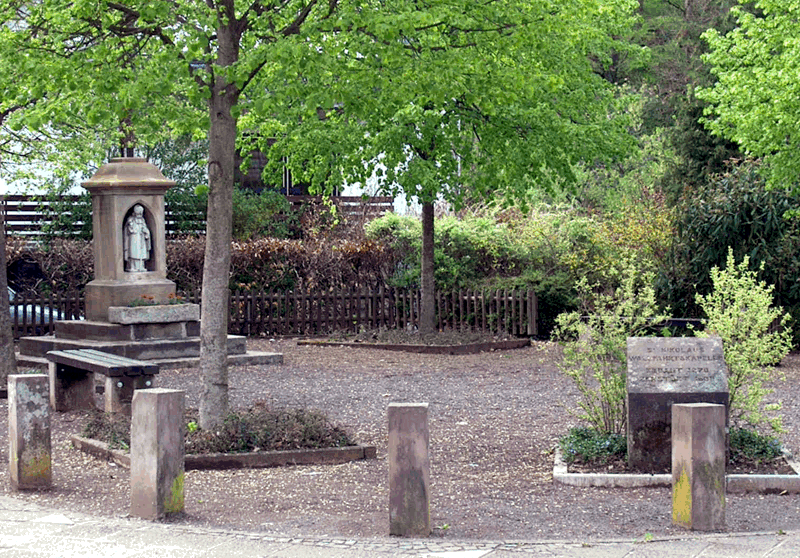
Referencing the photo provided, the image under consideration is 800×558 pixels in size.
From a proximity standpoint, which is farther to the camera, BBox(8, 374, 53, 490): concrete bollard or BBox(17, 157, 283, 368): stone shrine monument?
BBox(17, 157, 283, 368): stone shrine monument

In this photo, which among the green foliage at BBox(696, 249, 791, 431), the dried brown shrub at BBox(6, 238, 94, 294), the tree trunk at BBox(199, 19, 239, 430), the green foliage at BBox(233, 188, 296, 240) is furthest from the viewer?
the green foliage at BBox(233, 188, 296, 240)

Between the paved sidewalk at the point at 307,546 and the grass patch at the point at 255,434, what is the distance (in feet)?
6.67

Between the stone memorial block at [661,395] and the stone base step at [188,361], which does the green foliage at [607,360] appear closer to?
the stone memorial block at [661,395]

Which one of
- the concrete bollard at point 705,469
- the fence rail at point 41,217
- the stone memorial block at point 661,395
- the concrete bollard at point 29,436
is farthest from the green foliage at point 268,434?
the fence rail at point 41,217

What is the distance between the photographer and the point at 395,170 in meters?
18.0

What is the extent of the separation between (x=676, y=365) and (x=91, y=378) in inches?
248

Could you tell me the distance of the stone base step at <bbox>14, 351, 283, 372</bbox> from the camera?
578 inches

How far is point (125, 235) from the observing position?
15531 millimetres

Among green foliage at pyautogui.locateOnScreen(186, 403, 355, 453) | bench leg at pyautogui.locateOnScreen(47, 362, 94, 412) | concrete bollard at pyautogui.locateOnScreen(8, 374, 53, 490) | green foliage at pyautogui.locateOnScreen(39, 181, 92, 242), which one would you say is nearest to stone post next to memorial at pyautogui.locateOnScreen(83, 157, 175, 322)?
bench leg at pyautogui.locateOnScreen(47, 362, 94, 412)

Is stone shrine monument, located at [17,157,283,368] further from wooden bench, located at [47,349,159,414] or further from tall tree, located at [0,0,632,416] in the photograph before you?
tall tree, located at [0,0,632,416]

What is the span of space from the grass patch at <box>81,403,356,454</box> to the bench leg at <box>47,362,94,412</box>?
215 cm

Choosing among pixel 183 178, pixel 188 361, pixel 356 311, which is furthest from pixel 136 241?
pixel 183 178

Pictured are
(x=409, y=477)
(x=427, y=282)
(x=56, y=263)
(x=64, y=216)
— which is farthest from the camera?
(x=64, y=216)

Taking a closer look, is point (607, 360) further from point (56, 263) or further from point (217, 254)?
point (56, 263)
